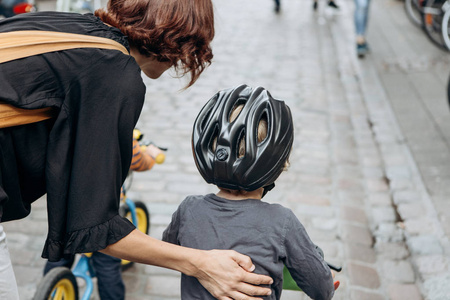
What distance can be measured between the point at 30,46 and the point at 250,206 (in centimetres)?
87

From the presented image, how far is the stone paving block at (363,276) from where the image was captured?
3361mm

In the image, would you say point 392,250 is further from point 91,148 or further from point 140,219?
point 91,148

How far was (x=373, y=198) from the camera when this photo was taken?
4.38 metres

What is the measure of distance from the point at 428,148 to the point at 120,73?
13.7 feet

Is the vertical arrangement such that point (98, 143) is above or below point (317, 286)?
above

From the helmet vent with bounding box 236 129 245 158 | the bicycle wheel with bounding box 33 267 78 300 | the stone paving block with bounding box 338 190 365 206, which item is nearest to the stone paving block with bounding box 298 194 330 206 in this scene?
the stone paving block with bounding box 338 190 365 206

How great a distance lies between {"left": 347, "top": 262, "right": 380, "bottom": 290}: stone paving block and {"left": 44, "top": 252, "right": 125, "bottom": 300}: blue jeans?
59.9 inches

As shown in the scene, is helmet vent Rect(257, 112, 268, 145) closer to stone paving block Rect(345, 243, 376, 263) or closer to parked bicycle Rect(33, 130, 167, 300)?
parked bicycle Rect(33, 130, 167, 300)

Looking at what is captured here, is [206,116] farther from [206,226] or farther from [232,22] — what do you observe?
[232,22]

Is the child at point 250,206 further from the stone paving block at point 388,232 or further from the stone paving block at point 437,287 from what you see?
the stone paving block at point 388,232

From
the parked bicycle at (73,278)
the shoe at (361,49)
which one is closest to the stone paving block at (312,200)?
the parked bicycle at (73,278)

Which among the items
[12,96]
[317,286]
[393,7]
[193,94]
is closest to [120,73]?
[12,96]

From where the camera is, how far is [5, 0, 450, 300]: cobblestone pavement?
3488 millimetres

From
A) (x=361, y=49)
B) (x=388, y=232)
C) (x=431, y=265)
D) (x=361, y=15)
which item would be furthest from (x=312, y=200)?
(x=361, y=15)
